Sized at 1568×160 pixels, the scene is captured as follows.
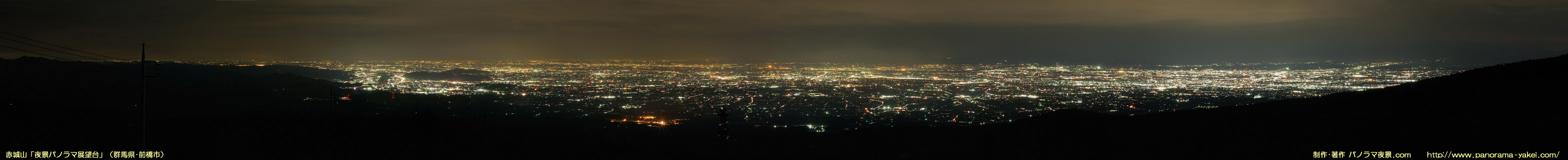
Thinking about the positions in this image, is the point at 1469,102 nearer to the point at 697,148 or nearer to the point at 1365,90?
the point at 1365,90

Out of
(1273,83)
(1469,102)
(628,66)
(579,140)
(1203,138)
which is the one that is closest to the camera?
(1469,102)

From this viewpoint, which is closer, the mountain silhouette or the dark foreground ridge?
the mountain silhouette

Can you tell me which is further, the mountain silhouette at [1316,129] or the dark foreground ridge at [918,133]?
the dark foreground ridge at [918,133]

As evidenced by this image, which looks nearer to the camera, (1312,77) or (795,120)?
(795,120)

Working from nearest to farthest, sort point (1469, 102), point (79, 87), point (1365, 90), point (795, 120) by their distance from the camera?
point (1469, 102) → point (1365, 90) → point (795, 120) → point (79, 87)

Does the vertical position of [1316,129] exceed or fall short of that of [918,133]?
it exceeds it

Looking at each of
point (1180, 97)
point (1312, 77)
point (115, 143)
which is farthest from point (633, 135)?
point (1312, 77)

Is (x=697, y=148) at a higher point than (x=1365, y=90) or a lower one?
lower

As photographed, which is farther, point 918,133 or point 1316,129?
point 918,133
